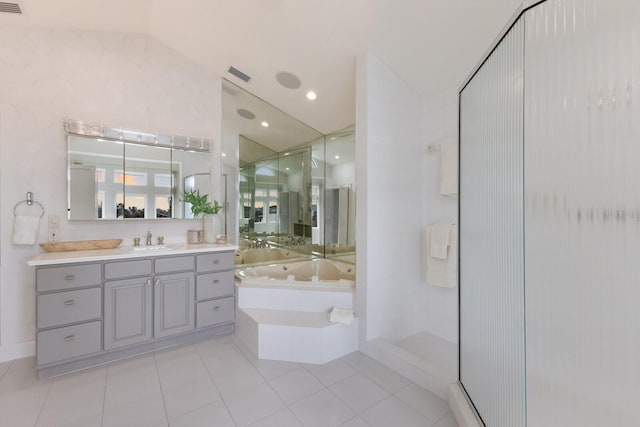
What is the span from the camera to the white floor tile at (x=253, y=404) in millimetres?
1610

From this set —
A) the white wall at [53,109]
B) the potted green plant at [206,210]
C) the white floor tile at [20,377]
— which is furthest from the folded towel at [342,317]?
the white floor tile at [20,377]

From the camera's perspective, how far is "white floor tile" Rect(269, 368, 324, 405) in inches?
70.6

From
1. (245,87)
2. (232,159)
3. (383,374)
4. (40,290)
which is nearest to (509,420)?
(383,374)

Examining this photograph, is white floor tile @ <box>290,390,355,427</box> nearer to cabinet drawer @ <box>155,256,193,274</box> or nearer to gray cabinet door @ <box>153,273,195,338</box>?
gray cabinet door @ <box>153,273,195,338</box>

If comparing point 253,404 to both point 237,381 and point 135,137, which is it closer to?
point 237,381

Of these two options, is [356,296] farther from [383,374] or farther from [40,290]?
[40,290]

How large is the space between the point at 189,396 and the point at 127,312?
3.09ft

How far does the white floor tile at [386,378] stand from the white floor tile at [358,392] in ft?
0.15

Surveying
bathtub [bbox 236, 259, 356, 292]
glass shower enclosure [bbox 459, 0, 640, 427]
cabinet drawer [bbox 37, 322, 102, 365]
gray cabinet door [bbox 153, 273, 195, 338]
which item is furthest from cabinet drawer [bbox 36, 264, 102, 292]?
glass shower enclosure [bbox 459, 0, 640, 427]

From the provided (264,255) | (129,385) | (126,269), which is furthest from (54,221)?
(264,255)

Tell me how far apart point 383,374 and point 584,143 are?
194cm

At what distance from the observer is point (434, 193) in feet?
9.22

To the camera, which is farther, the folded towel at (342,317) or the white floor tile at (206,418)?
the folded towel at (342,317)

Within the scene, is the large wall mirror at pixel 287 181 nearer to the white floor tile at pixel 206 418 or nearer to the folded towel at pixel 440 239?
the folded towel at pixel 440 239
